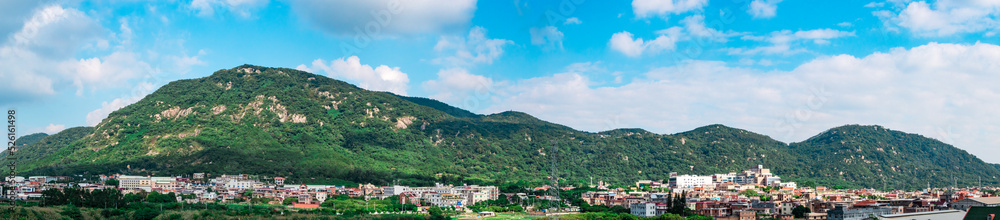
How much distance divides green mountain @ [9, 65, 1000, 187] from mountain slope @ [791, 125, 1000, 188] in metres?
0.38

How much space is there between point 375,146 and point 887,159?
282 ft

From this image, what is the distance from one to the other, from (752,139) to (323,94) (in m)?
81.6

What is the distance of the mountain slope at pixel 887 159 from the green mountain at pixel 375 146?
0.38 m

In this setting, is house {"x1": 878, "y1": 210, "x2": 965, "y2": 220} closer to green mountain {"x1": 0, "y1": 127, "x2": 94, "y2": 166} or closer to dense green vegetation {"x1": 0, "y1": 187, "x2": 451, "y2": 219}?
dense green vegetation {"x1": 0, "y1": 187, "x2": 451, "y2": 219}

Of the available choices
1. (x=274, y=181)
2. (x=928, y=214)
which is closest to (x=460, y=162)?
(x=274, y=181)

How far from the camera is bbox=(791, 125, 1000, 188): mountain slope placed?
115 metres

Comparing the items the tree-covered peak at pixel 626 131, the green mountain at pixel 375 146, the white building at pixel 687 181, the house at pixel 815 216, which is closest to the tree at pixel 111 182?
the green mountain at pixel 375 146

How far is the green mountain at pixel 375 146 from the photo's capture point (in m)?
88.7

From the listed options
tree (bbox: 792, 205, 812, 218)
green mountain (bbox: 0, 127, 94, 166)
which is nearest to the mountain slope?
tree (bbox: 792, 205, 812, 218)

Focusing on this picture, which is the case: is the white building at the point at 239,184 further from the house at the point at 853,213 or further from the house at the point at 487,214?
the house at the point at 853,213

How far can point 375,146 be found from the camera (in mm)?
107938

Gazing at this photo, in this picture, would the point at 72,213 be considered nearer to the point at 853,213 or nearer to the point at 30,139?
the point at 853,213

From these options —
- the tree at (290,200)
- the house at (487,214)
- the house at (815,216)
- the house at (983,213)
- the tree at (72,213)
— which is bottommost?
the house at (487,214)

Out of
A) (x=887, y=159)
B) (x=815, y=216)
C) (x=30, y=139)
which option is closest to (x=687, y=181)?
(x=815, y=216)
